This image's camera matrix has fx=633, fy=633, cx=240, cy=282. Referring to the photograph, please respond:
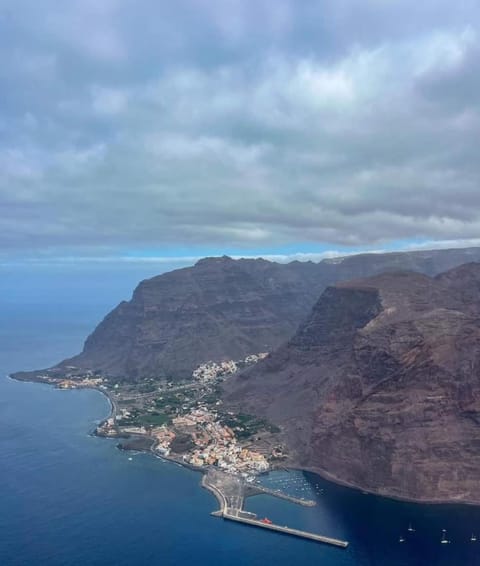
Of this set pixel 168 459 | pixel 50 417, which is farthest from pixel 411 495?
pixel 50 417

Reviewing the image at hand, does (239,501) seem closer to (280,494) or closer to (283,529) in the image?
(280,494)

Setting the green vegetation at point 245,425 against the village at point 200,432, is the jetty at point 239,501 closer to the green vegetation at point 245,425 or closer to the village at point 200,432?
the village at point 200,432

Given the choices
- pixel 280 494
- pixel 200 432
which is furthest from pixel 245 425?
pixel 280 494

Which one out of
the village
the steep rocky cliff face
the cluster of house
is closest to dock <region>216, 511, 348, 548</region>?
the village

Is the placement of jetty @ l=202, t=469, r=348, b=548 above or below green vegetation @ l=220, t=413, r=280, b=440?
below

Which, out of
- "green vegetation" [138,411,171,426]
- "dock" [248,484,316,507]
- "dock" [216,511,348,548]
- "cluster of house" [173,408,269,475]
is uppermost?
"green vegetation" [138,411,171,426]

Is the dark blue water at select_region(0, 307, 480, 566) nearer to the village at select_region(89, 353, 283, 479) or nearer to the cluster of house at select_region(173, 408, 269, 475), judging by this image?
the cluster of house at select_region(173, 408, 269, 475)

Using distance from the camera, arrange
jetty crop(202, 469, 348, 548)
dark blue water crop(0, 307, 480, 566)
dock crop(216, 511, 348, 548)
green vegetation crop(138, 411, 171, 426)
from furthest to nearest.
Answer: green vegetation crop(138, 411, 171, 426) → jetty crop(202, 469, 348, 548) → dock crop(216, 511, 348, 548) → dark blue water crop(0, 307, 480, 566)

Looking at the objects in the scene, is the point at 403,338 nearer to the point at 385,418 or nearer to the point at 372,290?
the point at 385,418
